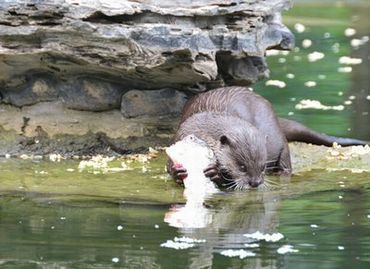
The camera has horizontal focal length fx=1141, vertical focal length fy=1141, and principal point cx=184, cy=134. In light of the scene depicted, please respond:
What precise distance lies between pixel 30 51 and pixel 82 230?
1872 millimetres

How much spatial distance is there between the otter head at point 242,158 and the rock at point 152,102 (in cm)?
98

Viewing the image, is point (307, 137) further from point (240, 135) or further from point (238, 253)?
point (238, 253)

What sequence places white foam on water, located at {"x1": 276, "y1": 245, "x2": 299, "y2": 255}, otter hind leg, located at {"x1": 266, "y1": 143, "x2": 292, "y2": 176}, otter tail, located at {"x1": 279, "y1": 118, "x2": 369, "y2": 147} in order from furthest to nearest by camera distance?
1. otter tail, located at {"x1": 279, "y1": 118, "x2": 369, "y2": 147}
2. otter hind leg, located at {"x1": 266, "y1": 143, "x2": 292, "y2": 176}
3. white foam on water, located at {"x1": 276, "y1": 245, "x2": 299, "y2": 255}

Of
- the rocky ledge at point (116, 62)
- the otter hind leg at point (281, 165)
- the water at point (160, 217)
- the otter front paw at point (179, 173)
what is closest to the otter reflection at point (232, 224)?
the water at point (160, 217)

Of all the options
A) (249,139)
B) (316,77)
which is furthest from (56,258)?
(316,77)

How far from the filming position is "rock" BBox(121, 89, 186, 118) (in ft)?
23.5

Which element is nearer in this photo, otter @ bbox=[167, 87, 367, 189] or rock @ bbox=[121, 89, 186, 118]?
otter @ bbox=[167, 87, 367, 189]

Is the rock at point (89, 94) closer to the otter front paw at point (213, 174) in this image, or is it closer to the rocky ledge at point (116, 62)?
the rocky ledge at point (116, 62)

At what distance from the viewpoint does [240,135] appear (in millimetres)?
6324

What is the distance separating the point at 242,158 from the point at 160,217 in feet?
3.37

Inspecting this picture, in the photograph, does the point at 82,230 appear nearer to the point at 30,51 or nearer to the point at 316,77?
the point at 30,51

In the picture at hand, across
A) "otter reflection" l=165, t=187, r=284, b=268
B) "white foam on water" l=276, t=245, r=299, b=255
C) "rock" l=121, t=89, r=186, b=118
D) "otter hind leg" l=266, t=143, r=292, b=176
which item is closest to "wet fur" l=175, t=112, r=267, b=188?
"otter reflection" l=165, t=187, r=284, b=268

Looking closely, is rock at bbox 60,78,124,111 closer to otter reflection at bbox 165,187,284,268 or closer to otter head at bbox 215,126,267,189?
otter head at bbox 215,126,267,189

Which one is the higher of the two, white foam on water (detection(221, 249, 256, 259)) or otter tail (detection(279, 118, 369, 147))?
otter tail (detection(279, 118, 369, 147))
